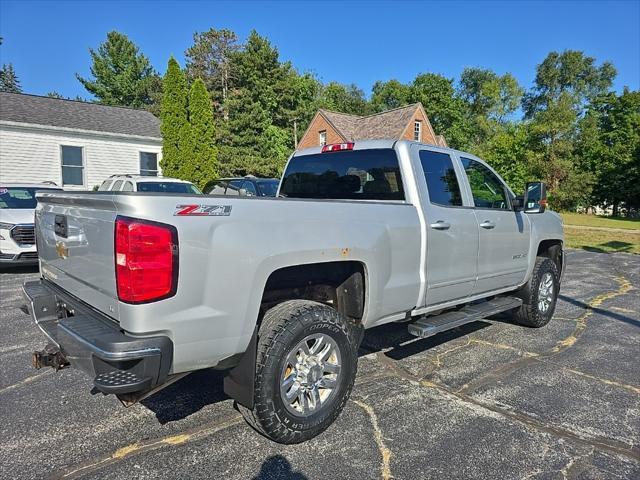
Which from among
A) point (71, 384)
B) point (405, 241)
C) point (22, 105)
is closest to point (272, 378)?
point (405, 241)

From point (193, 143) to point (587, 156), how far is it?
128 ft

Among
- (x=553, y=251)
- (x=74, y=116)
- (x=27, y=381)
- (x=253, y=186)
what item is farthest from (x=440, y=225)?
(x=74, y=116)

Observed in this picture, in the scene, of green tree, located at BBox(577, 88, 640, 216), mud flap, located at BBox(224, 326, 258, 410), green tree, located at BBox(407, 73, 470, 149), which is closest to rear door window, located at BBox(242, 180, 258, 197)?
mud flap, located at BBox(224, 326, 258, 410)

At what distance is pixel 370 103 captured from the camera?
68750mm

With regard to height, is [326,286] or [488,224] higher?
[488,224]

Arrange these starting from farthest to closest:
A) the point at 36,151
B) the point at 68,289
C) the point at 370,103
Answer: the point at 370,103 < the point at 36,151 < the point at 68,289

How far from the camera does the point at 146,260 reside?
2.28m

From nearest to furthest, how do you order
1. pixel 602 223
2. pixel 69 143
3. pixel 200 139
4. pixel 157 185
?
1. pixel 157 185
2. pixel 69 143
3. pixel 200 139
4. pixel 602 223

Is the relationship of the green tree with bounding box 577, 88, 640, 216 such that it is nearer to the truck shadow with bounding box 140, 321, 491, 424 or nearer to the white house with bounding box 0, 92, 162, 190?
the white house with bounding box 0, 92, 162, 190

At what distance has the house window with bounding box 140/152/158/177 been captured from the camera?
2030 cm

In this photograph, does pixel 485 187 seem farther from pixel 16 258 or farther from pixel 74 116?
pixel 74 116

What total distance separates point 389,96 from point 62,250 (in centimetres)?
6780

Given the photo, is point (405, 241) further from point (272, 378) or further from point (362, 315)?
point (272, 378)

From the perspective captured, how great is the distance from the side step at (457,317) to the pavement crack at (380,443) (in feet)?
2.43
